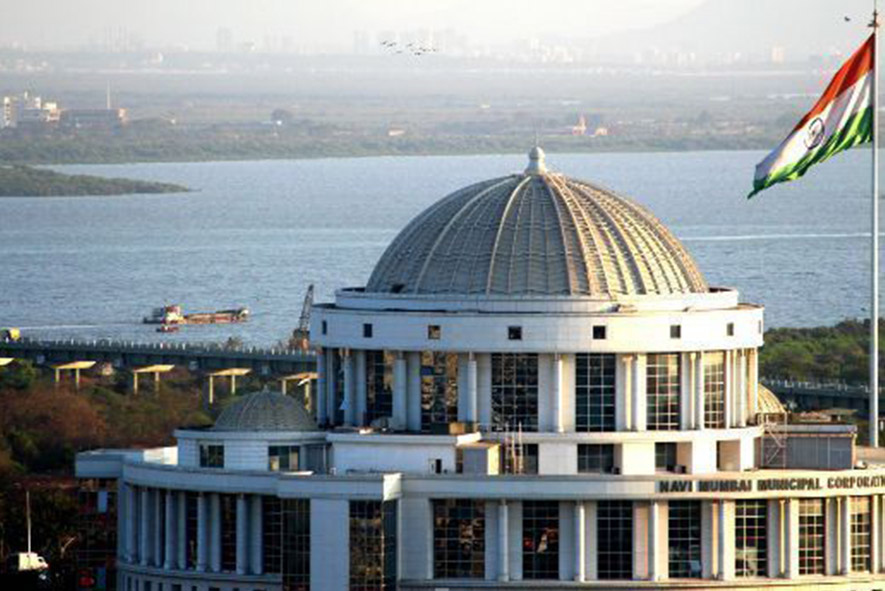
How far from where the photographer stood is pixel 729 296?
152 meters

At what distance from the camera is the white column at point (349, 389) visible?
151 metres

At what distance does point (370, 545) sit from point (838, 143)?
74.6 feet

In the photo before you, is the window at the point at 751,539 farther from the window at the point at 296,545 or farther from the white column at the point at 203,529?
the white column at the point at 203,529

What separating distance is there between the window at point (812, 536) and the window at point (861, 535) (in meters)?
1.06

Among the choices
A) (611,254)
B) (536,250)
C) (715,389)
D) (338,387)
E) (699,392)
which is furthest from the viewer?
(338,387)

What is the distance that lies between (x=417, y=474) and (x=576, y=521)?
498 centimetres

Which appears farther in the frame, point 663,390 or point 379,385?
point 379,385

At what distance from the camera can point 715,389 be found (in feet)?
494

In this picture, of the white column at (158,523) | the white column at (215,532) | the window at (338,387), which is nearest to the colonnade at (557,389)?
the window at (338,387)

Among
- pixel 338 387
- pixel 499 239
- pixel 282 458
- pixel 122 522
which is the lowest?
pixel 122 522

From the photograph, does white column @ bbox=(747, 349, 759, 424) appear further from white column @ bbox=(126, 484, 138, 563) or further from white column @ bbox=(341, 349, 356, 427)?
white column @ bbox=(126, 484, 138, 563)

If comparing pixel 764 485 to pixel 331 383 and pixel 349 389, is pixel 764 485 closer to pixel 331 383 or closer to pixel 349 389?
pixel 349 389

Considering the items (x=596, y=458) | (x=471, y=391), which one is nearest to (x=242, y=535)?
(x=471, y=391)

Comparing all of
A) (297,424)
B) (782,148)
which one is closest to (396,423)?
(297,424)
